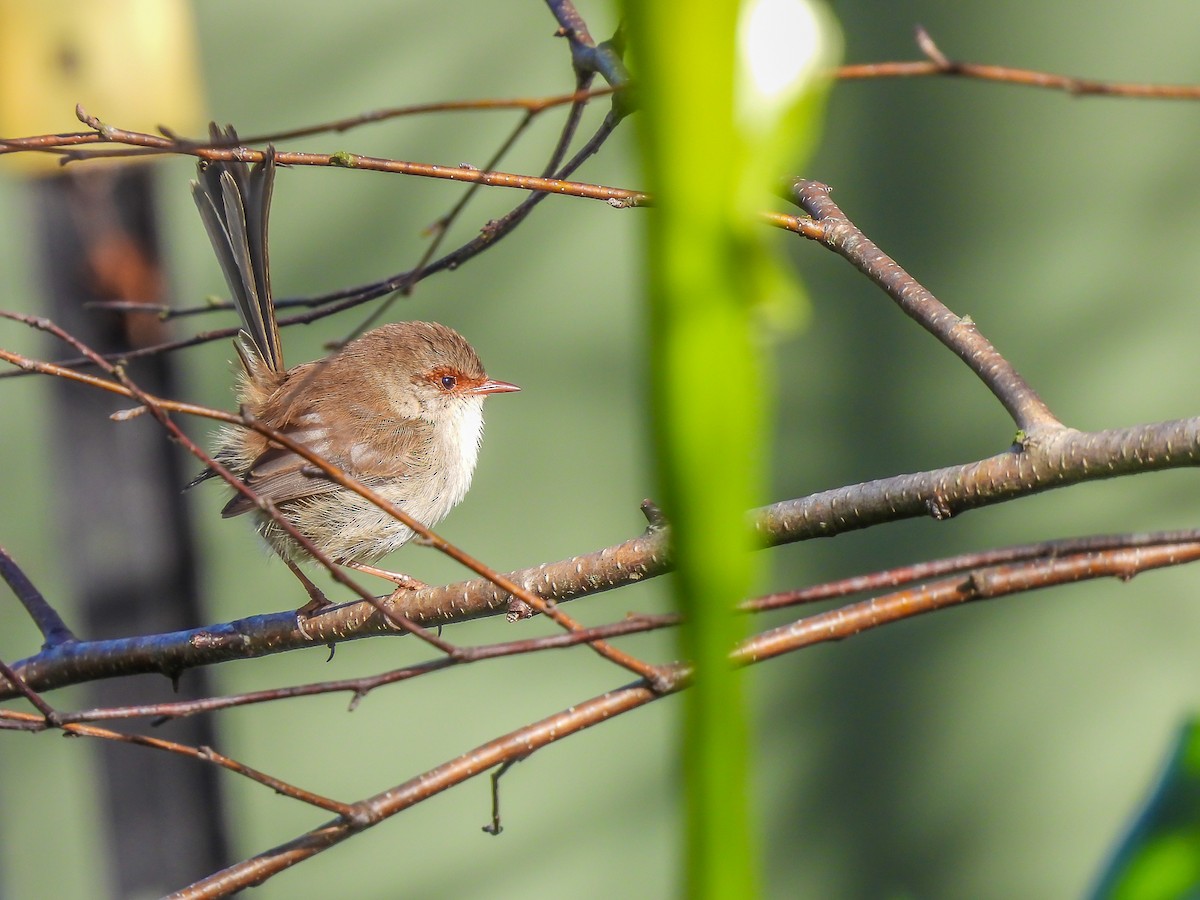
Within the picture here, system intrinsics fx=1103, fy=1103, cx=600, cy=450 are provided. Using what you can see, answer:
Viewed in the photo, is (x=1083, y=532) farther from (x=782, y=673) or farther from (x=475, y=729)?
(x=475, y=729)

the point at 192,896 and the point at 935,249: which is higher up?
the point at 935,249

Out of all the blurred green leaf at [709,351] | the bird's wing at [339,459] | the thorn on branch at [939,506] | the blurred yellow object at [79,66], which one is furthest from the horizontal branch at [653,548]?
the blurred yellow object at [79,66]

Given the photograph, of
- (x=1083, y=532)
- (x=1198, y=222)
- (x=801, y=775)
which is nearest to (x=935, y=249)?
(x=1198, y=222)

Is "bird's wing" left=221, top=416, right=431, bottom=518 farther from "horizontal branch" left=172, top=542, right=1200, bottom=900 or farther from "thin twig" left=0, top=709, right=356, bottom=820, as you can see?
"horizontal branch" left=172, top=542, right=1200, bottom=900

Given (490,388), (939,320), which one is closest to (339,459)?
(490,388)

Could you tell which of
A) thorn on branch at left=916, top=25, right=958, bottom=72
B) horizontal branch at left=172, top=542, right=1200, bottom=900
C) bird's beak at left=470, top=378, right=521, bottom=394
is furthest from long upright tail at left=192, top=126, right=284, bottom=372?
thorn on branch at left=916, top=25, right=958, bottom=72

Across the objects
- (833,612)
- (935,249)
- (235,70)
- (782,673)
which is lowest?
(833,612)

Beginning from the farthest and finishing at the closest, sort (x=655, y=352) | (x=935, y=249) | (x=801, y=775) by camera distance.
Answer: (x=801, y=775) → (x=935, y=249) → (x=655, y=352)
